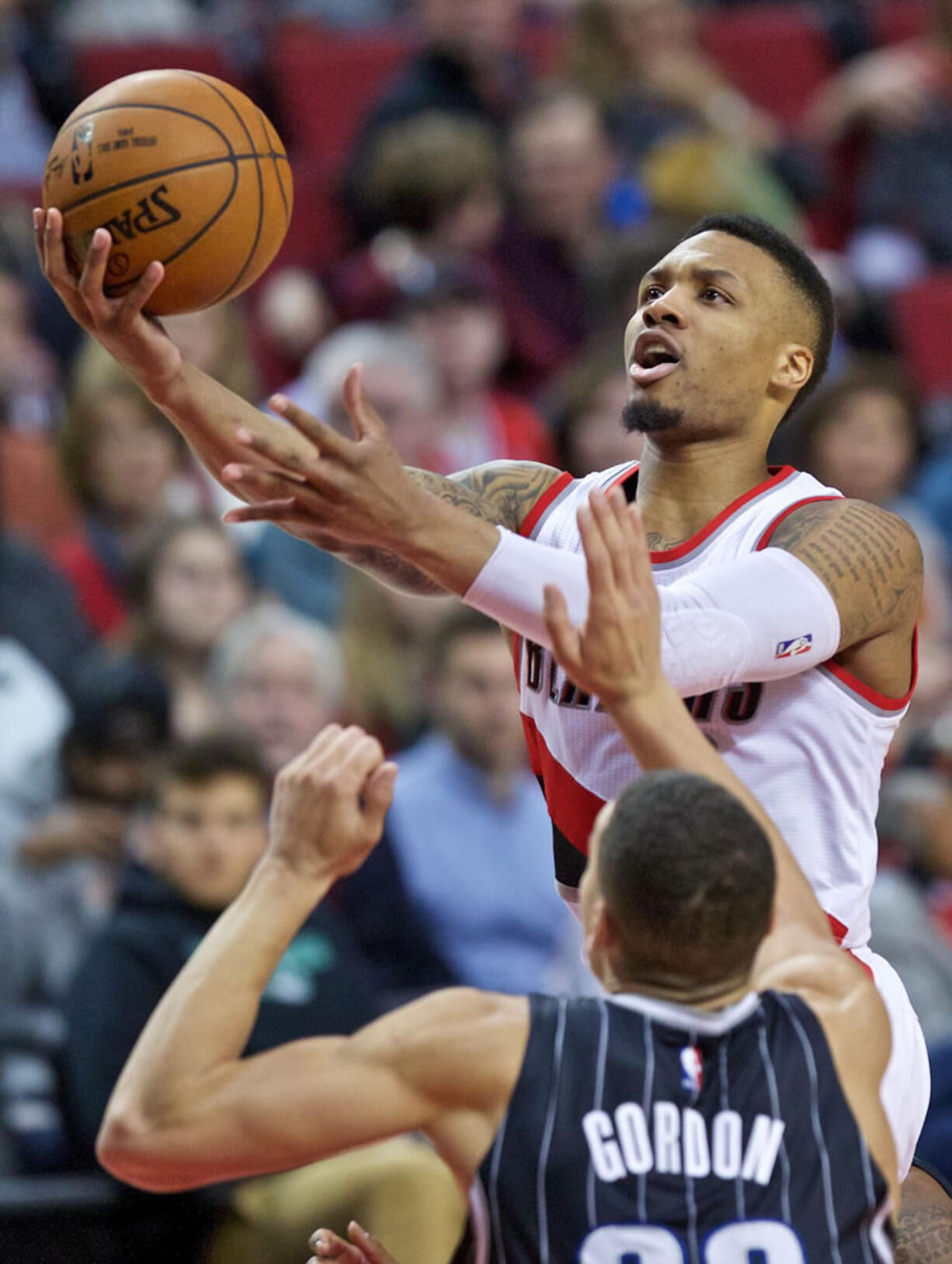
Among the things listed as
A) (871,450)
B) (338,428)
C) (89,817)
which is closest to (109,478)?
(338,428)

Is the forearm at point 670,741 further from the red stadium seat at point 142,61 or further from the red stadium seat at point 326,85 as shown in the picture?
the red stadium seat at point 326,85

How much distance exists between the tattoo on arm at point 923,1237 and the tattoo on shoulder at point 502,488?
153 centimetres

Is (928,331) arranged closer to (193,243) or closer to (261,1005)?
(261,1005)

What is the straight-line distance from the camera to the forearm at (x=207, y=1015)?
2967 millimetres

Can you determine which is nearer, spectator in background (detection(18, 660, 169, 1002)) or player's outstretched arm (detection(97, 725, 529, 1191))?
player's outstretched arm (detection(97, 725, 529, 1191))

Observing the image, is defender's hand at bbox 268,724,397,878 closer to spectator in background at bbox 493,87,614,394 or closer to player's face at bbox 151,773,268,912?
player's face at bbox 151,773,268,912

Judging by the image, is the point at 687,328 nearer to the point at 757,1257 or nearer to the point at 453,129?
the point at 757,1257

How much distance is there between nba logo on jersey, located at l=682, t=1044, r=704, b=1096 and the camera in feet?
9.86

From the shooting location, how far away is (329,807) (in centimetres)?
313

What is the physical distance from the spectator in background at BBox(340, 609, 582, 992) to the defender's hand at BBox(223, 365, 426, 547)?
3.32 metres

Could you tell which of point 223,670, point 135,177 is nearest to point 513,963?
point 223,670

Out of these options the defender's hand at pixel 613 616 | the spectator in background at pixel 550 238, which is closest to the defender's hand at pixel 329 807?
the defender's hand at pixel 613 616

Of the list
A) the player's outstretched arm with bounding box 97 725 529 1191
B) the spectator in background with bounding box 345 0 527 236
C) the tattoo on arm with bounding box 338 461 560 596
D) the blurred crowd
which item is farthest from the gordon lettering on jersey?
the spectator in background with bounding box 345 0 527 236

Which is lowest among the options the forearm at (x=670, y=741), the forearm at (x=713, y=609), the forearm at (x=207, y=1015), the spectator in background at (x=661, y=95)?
the forearm at (x=207, y=1015)
